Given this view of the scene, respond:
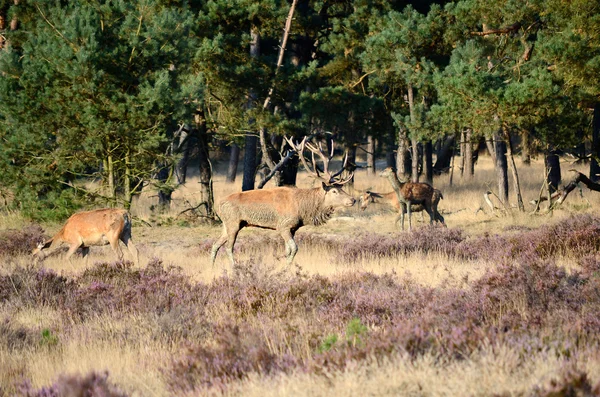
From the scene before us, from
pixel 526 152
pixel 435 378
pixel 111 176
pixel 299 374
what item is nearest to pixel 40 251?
pixel 111 176

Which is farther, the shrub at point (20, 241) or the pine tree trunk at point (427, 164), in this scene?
the pine tree trunk at point (427, 164)

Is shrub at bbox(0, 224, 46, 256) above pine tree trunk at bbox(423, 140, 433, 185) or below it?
below

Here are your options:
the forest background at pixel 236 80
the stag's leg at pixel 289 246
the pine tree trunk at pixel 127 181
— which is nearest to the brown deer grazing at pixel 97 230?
the stag's leg at pixel 289 246

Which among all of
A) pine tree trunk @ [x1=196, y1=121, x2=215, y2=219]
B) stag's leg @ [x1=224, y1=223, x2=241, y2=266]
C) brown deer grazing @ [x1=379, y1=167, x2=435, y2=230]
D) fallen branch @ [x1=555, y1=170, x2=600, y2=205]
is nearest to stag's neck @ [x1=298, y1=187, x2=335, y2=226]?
stag's leg @ [x1=224, y1=223, x2=241, y2=266]

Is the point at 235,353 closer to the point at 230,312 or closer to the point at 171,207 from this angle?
the point at 230,312

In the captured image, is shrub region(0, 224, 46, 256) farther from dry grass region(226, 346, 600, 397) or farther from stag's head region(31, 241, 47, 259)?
dry grass region(226, 346, 600, 397)

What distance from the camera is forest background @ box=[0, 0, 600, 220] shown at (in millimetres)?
16250

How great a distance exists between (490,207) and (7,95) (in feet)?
39.7

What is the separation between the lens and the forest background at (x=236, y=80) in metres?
16.2

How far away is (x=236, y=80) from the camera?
1927 cm

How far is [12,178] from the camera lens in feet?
57.2

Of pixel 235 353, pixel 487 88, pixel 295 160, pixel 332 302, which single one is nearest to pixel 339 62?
pixel 295 160

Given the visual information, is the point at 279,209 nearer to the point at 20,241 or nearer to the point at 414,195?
the point at 20,241

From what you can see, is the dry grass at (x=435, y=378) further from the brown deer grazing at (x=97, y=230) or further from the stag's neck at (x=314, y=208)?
the brown deer grazing at (x=97, y=230)
